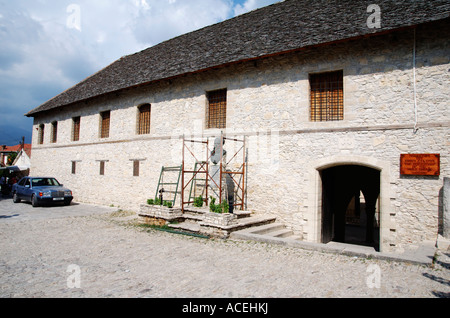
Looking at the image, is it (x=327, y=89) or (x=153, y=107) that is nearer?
(x=327, y=89)

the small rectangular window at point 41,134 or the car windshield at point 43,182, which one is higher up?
the small rectangular window at point 41,134

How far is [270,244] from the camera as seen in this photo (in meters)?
7.49

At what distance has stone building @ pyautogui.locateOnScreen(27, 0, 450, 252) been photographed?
7.70 metres

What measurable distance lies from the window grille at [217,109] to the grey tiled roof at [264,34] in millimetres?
1241

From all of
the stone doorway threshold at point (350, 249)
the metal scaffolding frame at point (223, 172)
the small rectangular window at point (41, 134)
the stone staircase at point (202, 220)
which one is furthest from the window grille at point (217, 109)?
the small rectangular window at point (41, 134)

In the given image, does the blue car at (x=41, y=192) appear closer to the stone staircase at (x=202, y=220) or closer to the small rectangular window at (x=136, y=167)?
the small rectangular window at (x=136, y=167)

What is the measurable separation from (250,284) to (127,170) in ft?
37.3

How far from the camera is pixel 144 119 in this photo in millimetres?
14523

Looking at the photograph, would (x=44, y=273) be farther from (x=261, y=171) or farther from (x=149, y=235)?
(x=261, y=171)

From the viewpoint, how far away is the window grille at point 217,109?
11.7 metres

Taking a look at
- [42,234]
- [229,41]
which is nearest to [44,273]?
[42,234]

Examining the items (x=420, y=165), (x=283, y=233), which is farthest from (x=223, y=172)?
(x=420, y=165)

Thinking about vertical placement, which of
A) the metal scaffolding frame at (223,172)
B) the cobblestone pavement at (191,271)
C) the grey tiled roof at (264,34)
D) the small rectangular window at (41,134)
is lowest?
the cobblestone pavement at (191,271)

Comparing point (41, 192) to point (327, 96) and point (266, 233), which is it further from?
point (327, 96)
